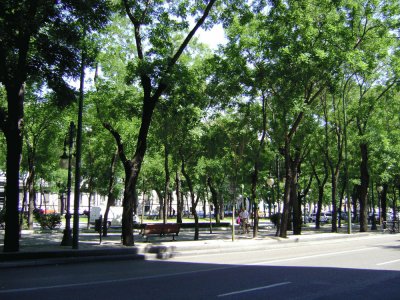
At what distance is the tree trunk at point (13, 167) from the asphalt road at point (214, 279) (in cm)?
222

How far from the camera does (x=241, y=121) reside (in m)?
25.0

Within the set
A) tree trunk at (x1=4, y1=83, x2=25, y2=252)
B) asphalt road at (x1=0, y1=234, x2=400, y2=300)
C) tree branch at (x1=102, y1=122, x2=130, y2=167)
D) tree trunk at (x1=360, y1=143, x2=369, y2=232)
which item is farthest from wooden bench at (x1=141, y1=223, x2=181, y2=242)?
tree trunk at (x1=360, y1=143, x2=369, y2=232)

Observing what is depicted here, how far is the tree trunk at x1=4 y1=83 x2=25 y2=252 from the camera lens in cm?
1360

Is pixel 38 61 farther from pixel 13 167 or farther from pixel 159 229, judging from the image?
pixel 159 229

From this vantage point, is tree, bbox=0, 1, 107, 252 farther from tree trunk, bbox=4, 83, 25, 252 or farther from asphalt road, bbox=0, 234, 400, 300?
asphalt road, bbox=0, 234, 400, 300

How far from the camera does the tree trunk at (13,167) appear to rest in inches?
535

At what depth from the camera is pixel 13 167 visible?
1383 cm

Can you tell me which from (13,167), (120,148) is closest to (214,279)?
(13,167)

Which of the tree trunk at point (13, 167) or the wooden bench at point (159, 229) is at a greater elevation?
the tree trunk at point (13, 167)

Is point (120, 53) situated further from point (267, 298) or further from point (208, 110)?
point (267, 298)

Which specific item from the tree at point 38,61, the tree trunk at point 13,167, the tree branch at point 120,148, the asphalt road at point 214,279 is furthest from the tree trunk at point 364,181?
the tree trunk at point 13,167

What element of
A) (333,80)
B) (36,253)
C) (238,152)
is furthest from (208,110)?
(36,253)

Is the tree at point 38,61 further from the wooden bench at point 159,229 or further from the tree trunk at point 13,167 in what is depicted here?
the wooden bench at point 159,229

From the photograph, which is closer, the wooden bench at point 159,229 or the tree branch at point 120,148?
the tree branch at point 120,148
